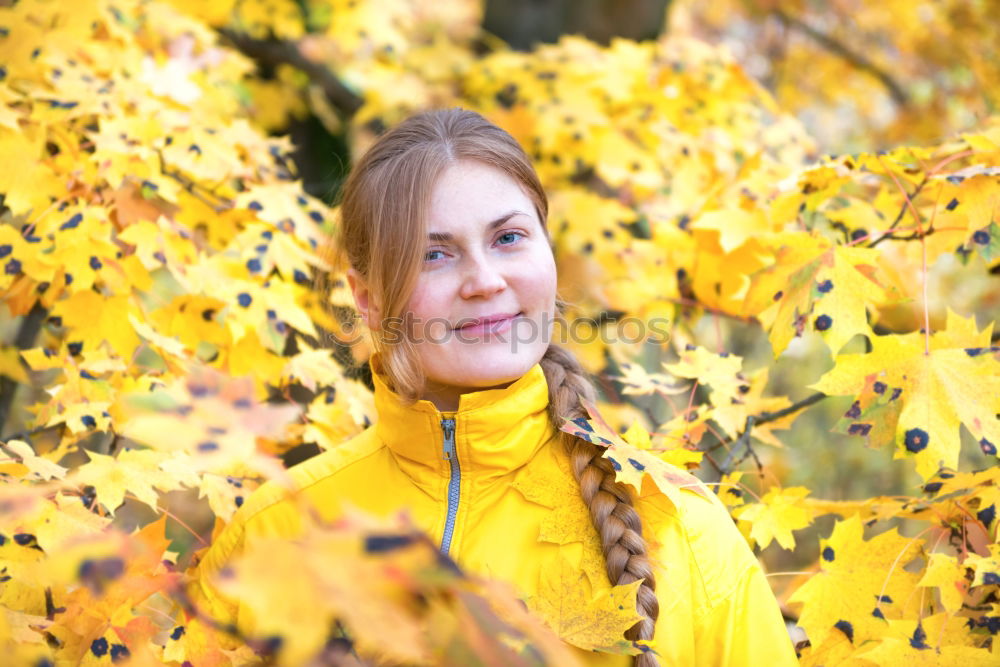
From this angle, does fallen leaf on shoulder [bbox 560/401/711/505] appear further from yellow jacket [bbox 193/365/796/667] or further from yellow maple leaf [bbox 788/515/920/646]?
yellow maple leaf [bbox 788/515/920/646]

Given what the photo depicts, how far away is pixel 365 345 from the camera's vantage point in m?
2.33

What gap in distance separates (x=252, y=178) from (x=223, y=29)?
89.3 inches

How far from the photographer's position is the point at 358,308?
1954 millimetres

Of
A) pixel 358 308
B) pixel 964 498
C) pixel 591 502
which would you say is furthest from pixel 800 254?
pixel 358 308

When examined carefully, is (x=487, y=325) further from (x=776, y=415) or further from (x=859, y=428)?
(x=776, y=415)

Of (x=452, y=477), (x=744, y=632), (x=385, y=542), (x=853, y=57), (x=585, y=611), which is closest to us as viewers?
(x=385, y=542)

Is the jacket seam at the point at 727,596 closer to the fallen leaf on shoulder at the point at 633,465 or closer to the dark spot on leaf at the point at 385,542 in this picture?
the fallen leaf on shoulder at the point at 633,465

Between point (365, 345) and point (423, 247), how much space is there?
28.8 inches

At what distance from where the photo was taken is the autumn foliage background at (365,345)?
95 cm

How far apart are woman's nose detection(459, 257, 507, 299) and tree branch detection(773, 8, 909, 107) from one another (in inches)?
243

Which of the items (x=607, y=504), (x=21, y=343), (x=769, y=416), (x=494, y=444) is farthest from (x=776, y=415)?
(x=21, y=343)

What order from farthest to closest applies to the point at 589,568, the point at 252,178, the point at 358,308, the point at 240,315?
1. the point at 252,178
2. the point at 240,315
3. the point at 358,308
4. the point at 589,568

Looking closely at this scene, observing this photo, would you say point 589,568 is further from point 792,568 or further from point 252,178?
point 792,568

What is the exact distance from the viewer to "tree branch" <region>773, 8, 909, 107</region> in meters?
6.69
